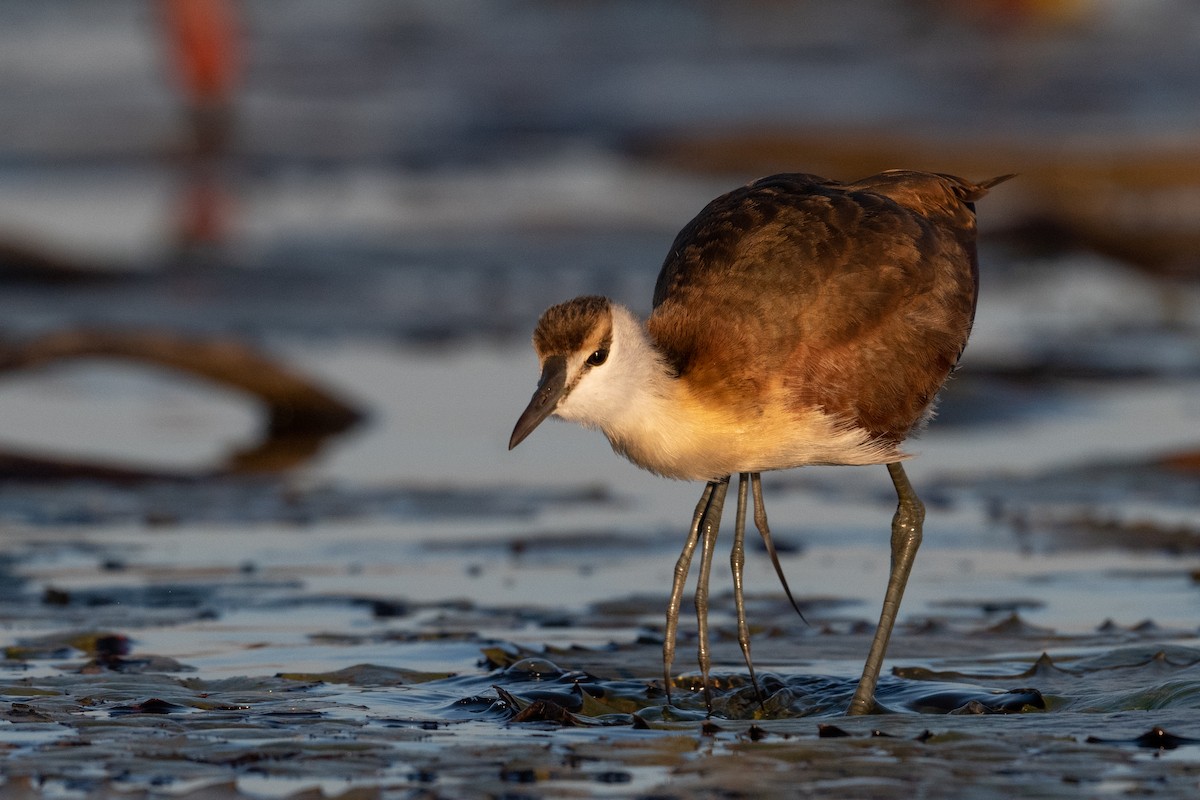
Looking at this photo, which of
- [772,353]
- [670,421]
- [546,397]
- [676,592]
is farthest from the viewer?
[676,592]

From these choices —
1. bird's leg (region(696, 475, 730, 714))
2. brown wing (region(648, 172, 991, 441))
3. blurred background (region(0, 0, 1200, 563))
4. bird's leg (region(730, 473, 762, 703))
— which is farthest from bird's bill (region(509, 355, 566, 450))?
blurred background (region(0, 0, 1200, 563))

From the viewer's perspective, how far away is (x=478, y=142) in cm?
2452

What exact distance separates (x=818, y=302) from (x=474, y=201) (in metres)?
13.9

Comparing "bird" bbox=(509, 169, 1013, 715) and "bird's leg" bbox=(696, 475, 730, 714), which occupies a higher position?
"bird" bbox=(509, 169, 1013, 715)

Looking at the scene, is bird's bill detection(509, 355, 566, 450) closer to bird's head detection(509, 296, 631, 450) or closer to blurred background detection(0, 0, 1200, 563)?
bird's head detection(509, 296, 631, 450)

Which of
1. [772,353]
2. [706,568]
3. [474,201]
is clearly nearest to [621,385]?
[772,353]

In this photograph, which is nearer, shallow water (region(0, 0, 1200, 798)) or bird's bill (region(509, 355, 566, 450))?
shallow water (region(0, 0, 1200, 798))

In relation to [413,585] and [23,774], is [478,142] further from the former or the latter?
[23,774]

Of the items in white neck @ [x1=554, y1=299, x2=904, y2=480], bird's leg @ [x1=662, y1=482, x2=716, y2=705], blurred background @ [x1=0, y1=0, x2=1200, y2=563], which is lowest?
bird's leg @ [x1=662, y1=482, x2=716, y2=705]

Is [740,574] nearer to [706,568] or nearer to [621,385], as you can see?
[706,568]

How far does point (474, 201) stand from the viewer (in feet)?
66.6

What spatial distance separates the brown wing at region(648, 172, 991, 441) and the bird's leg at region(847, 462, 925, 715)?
0.23 meters

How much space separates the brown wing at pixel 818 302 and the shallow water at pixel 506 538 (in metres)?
0.93

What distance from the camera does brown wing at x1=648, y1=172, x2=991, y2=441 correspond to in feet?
21.2
